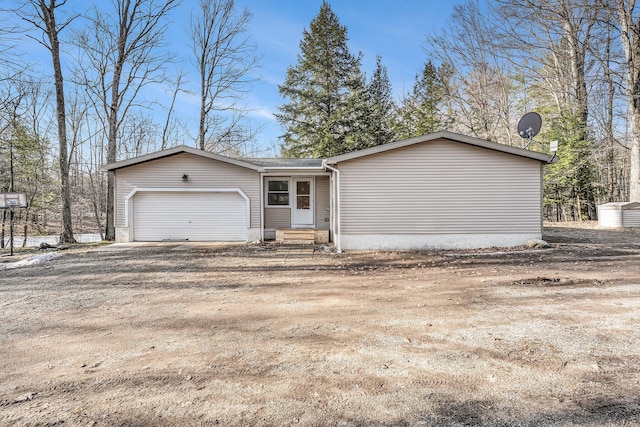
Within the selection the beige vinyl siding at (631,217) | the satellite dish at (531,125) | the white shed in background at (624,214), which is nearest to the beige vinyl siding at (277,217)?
the satellite dish at (531,125)

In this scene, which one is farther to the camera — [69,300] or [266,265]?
[266,265]

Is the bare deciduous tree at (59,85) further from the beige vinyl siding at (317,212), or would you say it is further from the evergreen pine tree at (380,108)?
the evergreen pine tree at (380,108)

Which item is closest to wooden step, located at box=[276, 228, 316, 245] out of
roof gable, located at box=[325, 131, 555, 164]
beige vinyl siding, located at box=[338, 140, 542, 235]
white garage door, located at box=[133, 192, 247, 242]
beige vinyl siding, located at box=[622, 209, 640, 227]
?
white garage door, located at box=[133, 192, 247, 242]

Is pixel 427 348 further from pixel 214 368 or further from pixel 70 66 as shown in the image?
pixel 70 66

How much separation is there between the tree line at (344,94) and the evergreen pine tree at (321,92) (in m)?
0.07

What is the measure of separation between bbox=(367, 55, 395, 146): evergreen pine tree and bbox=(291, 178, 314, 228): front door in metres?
9.67

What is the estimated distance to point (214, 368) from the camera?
9.16 ft

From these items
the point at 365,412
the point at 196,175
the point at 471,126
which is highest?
the point at 471,126

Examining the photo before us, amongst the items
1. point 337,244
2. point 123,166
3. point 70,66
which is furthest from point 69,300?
point 70,66

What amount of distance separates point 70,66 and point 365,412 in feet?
73.1

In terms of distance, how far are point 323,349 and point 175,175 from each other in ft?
32.1

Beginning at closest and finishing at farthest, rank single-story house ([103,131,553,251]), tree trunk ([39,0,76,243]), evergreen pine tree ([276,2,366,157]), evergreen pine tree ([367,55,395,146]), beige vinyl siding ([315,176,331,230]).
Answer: single-story house ([103,131,553,251]) < tree trunk ([39,0,76,243]) < beige vinyl siding ([315,176,331,230]) < evergreen pine tree ([276,2,366,157]) < evergreen pine tree ([367,55,395,146])

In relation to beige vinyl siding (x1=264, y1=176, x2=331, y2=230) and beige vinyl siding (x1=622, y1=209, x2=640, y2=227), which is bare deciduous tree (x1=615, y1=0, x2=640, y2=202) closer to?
beige vinyl siding (x1=622, y1=209, x2=640, y2=227)

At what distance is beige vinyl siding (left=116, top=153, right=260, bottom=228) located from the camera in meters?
11.3
